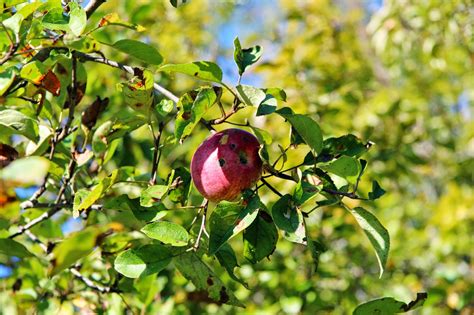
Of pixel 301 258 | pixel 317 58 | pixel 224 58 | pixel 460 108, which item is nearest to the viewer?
pixel 301 258

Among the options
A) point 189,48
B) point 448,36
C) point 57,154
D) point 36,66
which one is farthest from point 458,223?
point 36,66

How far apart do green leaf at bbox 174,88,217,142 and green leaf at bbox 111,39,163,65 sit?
6.6 inches

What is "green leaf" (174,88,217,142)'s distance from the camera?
2.80 ft

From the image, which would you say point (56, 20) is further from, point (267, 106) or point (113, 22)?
point (267, 106)

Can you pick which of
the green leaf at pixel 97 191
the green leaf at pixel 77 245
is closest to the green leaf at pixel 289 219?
the green leaf at pixel 97 191

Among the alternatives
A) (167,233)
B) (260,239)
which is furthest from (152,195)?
(260,239)

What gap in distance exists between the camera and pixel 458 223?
2844 mm

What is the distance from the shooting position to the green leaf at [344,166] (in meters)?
0.85

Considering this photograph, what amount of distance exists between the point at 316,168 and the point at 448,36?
229 cm

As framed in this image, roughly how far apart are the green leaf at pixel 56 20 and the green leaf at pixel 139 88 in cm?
11

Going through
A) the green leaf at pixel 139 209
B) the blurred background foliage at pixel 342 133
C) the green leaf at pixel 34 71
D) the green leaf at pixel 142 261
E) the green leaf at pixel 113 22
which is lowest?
the blurred background foliage at pixel 342 133

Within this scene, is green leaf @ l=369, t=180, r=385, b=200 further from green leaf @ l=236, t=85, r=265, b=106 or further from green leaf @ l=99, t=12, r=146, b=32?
green leaf @ l=99, t=12, r=146, b=32

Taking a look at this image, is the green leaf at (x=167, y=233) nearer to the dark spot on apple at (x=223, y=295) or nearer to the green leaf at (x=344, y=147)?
the dark spot on apple at (x=223, y=295)

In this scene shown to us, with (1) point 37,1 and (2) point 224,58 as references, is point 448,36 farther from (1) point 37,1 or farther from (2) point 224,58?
(1) point 37,1
